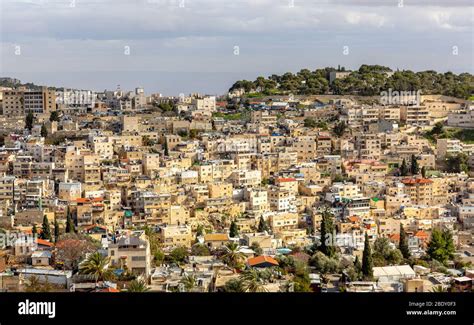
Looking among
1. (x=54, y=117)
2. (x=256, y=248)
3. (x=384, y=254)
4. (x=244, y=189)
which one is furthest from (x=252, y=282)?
(x=54, y=117)

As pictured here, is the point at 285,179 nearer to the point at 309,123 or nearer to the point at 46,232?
the point at 46,232

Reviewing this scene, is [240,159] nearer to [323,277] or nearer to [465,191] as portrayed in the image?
[465,191]

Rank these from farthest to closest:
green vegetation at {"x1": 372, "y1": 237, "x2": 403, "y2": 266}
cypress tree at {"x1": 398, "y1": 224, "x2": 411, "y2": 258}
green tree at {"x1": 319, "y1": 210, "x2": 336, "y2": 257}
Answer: cypress tree at {"x1": 398, "y1": 224, "x2": 411, "y2": 258}
green tree at {"x1": 319, "y1": 210, "x2": 336, "y2": 257}
green vegetation at {"x1": 372, "y1": 237, "x2": 403, "y2": 266}

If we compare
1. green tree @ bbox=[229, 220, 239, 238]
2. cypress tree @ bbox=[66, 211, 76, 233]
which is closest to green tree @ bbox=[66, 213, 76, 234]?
cypress tree @ bbox=[66, 211, 76, 233]

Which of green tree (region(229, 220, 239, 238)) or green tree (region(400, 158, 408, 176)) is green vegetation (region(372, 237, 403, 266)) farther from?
green tree (region(400, 158, 408, 176))
